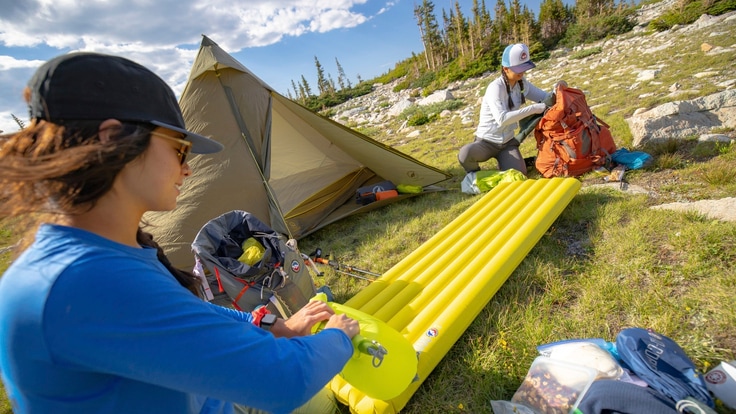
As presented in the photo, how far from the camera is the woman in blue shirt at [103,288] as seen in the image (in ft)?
2.59

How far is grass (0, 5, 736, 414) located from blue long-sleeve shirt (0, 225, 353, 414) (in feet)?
1.51

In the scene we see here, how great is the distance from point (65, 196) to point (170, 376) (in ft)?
1.79

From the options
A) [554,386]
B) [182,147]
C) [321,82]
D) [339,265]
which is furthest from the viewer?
[321,82]

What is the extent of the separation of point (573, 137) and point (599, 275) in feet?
7.62

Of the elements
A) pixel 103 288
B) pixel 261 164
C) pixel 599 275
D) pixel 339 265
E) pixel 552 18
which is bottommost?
pixel 599 275

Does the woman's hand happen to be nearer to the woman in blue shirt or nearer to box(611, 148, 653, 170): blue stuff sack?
the woman in blue shirt

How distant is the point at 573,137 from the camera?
424 cm

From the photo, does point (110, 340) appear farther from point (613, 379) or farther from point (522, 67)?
point (522, 67)

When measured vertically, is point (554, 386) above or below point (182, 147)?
below

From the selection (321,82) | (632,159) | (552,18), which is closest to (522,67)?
(632,159)

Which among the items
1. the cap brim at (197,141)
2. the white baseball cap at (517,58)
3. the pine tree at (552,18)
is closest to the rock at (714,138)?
the white baseball cap at (517,58)

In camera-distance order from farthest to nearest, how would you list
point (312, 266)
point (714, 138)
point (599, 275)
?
point (714, 138)
point (312, 266)
point (599, 275)

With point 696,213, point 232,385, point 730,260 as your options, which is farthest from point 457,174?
point 232,385

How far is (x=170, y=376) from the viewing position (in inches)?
33.7
